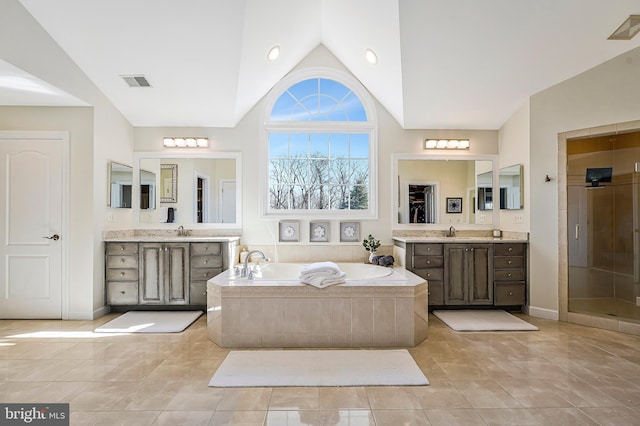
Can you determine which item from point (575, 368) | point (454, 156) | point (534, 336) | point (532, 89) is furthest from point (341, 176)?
point (575, 368)

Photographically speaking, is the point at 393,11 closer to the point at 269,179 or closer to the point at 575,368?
the point at 269,179

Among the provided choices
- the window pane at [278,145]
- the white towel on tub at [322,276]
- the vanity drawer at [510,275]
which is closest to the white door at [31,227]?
the window pane at [278,145]

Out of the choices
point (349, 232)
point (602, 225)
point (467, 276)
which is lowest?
point (467, 276)

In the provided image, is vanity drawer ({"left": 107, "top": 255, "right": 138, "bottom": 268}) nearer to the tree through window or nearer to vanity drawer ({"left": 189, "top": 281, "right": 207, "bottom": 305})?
vanity drawer ({"left": 189, "top": 281, "right": 207, "bottom": 305})

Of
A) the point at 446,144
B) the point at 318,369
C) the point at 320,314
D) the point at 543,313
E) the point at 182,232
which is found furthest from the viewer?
the point at 446,144

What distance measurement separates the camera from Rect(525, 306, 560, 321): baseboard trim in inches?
166

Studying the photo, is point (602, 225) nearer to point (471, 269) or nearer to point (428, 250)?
point (471, 269)

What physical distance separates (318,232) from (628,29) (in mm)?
3744

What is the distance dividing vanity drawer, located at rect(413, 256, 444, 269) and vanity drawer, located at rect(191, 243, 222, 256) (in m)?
2.30

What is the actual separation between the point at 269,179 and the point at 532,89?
3345 millimetres

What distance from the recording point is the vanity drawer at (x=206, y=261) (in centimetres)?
443

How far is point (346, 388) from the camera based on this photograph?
254 centimetres

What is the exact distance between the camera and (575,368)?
9.47 feet

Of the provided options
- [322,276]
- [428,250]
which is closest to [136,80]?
[322,276]
